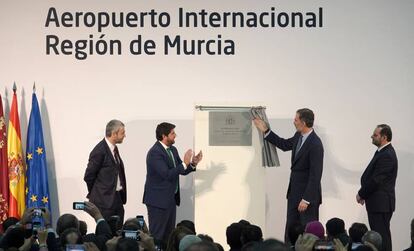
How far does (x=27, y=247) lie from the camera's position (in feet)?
19.4

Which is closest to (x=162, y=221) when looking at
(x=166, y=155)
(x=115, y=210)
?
(x=115, y=210)

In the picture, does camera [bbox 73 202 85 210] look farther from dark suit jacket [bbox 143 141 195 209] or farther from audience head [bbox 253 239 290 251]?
dark suit jacket [bbox 143 141 195 209]

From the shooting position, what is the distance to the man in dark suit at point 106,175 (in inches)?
380

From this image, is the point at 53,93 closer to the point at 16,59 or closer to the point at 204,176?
the point at 16,59

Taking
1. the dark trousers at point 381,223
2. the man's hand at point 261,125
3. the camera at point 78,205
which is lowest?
the dark trousers at point 381,223

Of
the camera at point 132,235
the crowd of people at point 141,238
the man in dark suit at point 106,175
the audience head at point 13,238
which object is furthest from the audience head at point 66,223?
the man in dark suit at point 106,175

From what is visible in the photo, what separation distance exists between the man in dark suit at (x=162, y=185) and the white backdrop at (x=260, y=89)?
1493 millimetres

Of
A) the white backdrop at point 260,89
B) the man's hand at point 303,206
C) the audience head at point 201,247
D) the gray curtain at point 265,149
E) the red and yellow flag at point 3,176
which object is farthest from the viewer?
the white backdrop at point 260,89

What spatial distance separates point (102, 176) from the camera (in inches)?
382

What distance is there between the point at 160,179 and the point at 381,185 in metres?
2.36

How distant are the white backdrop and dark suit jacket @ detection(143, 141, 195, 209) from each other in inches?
60.4

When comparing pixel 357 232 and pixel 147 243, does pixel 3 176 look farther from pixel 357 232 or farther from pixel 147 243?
pixel 147 243

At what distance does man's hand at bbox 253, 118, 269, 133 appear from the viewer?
373 inches

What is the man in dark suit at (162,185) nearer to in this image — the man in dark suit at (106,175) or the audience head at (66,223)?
the man in dark suit at (106,175)
